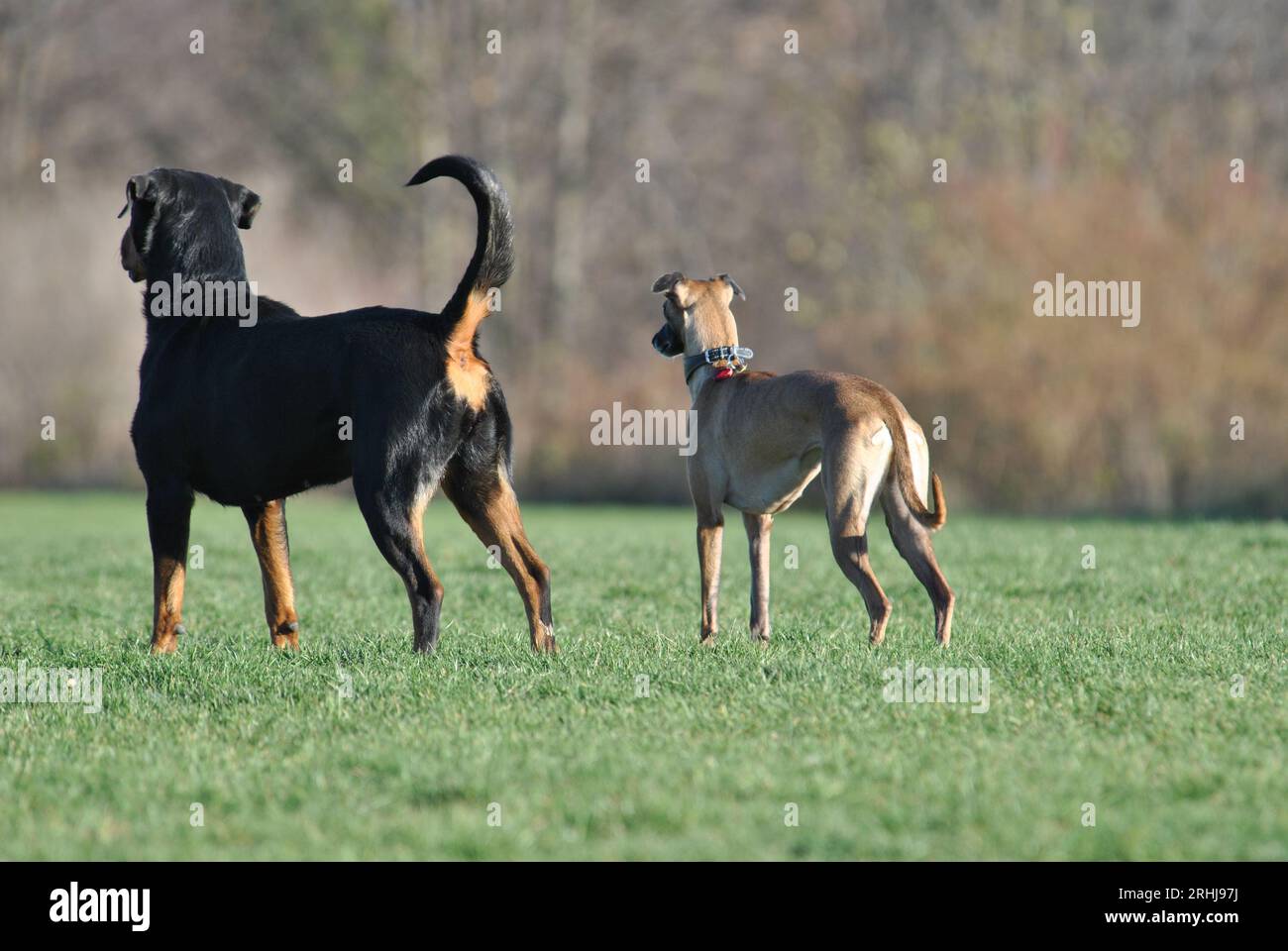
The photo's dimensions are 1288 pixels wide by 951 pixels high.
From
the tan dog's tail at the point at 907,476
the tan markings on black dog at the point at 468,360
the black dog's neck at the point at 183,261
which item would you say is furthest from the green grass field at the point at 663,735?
the black dog's neck at the point at 183,261

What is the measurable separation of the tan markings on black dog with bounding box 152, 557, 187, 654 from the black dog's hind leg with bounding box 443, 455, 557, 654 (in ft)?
4.43

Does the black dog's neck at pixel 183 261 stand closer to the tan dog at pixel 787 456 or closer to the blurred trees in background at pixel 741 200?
the tan dog at pixel 787 456

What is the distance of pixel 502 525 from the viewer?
7.05 m

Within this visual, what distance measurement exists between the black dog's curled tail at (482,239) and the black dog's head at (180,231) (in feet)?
4.44

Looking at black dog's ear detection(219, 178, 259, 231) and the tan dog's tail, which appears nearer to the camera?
the tan dog's tail

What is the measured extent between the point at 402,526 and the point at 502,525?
0.52 metres

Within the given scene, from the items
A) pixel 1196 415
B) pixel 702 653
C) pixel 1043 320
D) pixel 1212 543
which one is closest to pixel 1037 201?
pixel 1043 320

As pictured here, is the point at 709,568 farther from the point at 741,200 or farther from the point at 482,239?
the point at 741,200

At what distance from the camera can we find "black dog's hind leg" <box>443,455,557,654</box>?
7.01 metres

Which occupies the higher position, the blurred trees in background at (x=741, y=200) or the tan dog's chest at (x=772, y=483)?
the blurred trees in background at (x=741, y=200)

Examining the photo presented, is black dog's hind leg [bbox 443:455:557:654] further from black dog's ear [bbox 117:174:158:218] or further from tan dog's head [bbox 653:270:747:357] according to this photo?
black dog's ear [bbox 117:174:158:218]

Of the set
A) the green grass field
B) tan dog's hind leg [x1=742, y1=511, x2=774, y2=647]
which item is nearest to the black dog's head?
the green grass field

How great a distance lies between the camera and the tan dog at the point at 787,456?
704cm

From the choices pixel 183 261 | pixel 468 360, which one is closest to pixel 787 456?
pixel 468 360
